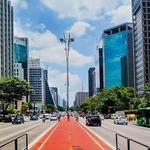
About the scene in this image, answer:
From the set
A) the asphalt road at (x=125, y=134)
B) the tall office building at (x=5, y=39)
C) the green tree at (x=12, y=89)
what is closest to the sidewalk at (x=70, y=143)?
the asphalt road at (x=125, y=134)

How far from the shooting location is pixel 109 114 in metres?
146

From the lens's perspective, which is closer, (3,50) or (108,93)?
(108,93)

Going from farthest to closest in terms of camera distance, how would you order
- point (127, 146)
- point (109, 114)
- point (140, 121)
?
1. point (109, 114)
2. point (140, 121)
3. point (127, 146)

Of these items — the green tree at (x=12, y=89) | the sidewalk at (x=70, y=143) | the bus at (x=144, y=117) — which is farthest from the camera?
the green tree at (x=12, y=89)

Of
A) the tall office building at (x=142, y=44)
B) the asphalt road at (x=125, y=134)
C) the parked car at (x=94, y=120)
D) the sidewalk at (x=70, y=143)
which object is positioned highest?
the tall office building at (x=142, y=44)

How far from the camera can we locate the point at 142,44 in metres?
181

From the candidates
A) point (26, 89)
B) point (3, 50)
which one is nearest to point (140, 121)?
point (26, 89)

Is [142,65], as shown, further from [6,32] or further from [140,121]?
[140,121]

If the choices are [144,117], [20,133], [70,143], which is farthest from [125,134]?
[144,117]

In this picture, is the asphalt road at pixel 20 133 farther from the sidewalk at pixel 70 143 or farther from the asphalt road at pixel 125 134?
the asphalt road at pixel 125 134

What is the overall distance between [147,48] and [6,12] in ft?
195

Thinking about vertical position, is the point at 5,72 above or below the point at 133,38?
below

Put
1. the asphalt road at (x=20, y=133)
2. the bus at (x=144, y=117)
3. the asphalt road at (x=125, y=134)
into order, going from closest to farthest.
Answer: the asphalt road at (x=125, y=134)
the asphalt road at (x=20, y=133)
the bus at (x=144, y=117)

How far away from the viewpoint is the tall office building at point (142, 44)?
17938 cm
